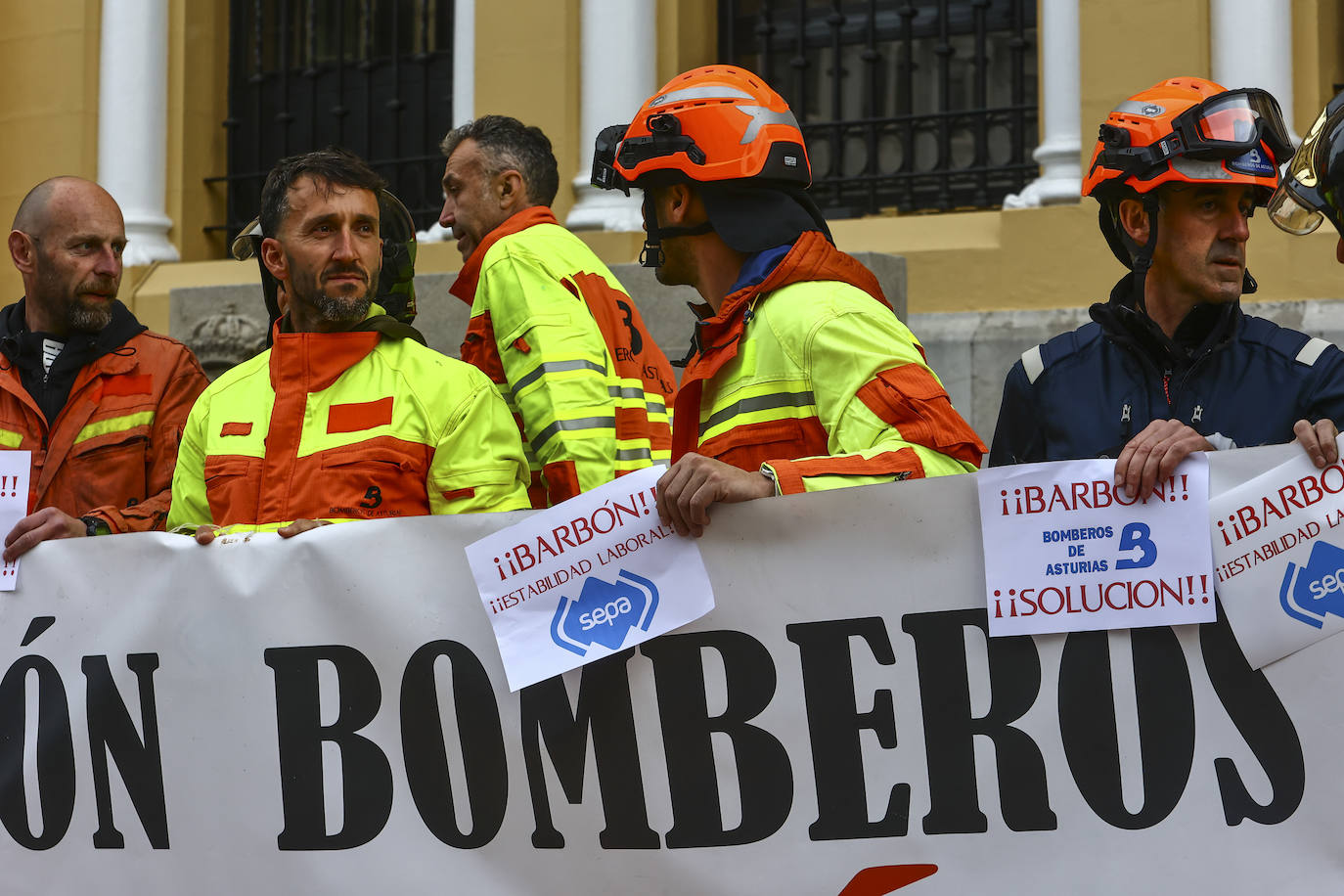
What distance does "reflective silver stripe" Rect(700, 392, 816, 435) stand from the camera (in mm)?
3408

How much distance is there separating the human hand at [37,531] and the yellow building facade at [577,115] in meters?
4.73

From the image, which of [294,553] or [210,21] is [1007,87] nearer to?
[210,21]

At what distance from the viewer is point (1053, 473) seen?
10.4ft

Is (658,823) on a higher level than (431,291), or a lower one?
lower

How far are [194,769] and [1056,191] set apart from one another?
5360 millimetres

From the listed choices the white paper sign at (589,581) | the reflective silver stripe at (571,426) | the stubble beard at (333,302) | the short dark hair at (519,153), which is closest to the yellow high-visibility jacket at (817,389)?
the white paper sign at (589,581)

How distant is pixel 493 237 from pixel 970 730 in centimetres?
268

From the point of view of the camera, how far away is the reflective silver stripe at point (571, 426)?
4840 mm

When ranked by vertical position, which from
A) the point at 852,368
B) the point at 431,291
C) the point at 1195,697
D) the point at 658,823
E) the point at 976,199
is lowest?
the point at 658,823

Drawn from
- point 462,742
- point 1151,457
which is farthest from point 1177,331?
point 462,742

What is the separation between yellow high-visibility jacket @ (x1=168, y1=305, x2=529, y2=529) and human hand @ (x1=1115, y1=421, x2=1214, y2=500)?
4.76 feet

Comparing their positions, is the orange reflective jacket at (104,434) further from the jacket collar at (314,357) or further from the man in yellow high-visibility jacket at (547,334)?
the man in yellow high-visibility jacket at (547,334)

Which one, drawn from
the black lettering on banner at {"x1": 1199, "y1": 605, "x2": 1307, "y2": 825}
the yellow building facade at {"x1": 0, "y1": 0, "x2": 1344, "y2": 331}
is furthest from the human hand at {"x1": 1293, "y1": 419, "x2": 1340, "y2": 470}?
the yellow building facade at {"x1": 0, "y1": 0, "x2": 1344, "y2": 331}

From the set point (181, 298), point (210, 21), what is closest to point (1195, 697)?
point (181, 298)
